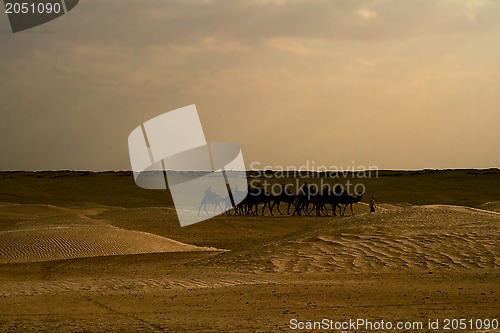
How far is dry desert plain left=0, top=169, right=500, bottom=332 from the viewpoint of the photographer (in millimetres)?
8797

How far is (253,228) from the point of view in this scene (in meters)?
27.3

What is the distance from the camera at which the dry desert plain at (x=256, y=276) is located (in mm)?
8797

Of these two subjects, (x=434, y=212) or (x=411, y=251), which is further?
(x=434, y=212)

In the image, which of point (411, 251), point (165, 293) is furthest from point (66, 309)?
point (411, 251)

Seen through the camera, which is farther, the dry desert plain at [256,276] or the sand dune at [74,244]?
the sand dune at [74,244]

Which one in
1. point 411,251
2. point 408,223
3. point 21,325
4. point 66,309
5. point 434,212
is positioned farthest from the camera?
point 434,212

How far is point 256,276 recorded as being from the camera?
12969 mm

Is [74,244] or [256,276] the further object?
[74,244]

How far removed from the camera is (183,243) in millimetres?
22625

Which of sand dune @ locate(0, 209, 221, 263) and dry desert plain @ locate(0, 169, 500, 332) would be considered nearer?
dry desert plain @ locate(0, 169, 500, 332)

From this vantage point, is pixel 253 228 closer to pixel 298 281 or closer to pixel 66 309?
pixel 298 281

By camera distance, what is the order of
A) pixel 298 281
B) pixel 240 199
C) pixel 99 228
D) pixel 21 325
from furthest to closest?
pixel 240 199, pixel 99 228, pixel 298 281, pixel 21 325

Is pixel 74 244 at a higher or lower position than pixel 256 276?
higher

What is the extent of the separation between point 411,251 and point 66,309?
24.8 feet
